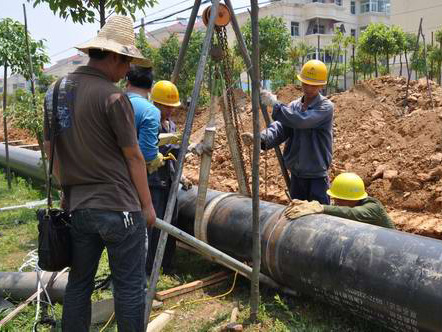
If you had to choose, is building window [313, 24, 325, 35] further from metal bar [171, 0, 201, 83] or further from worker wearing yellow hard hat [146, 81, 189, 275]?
worker wearing yellow hard hat [146, 81, 189, 275]

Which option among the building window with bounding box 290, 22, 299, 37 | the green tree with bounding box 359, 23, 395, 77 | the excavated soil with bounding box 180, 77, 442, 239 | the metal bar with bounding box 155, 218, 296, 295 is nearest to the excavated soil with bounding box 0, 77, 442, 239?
the excavated soil with bounding box 180, 77, 442, 239

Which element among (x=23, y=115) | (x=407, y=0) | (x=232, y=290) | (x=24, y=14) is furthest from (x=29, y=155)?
(x=407, y=0)

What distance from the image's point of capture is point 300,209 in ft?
11.7

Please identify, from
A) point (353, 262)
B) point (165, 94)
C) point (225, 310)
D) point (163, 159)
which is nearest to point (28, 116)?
point (165, 94)

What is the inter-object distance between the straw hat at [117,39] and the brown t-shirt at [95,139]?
140mm

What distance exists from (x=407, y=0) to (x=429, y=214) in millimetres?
31981

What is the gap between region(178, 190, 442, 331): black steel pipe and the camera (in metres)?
2.68

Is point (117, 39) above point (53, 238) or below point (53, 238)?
above

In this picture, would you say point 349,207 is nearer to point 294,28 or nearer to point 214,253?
point 214,253

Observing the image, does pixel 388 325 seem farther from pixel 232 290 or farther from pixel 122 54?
pixel 122 54

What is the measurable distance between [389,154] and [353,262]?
5.10 metres

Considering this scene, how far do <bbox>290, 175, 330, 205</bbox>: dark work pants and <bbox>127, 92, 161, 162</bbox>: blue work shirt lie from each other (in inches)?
61.3

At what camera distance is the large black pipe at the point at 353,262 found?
8.79 feet

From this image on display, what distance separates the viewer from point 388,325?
2857 mm
